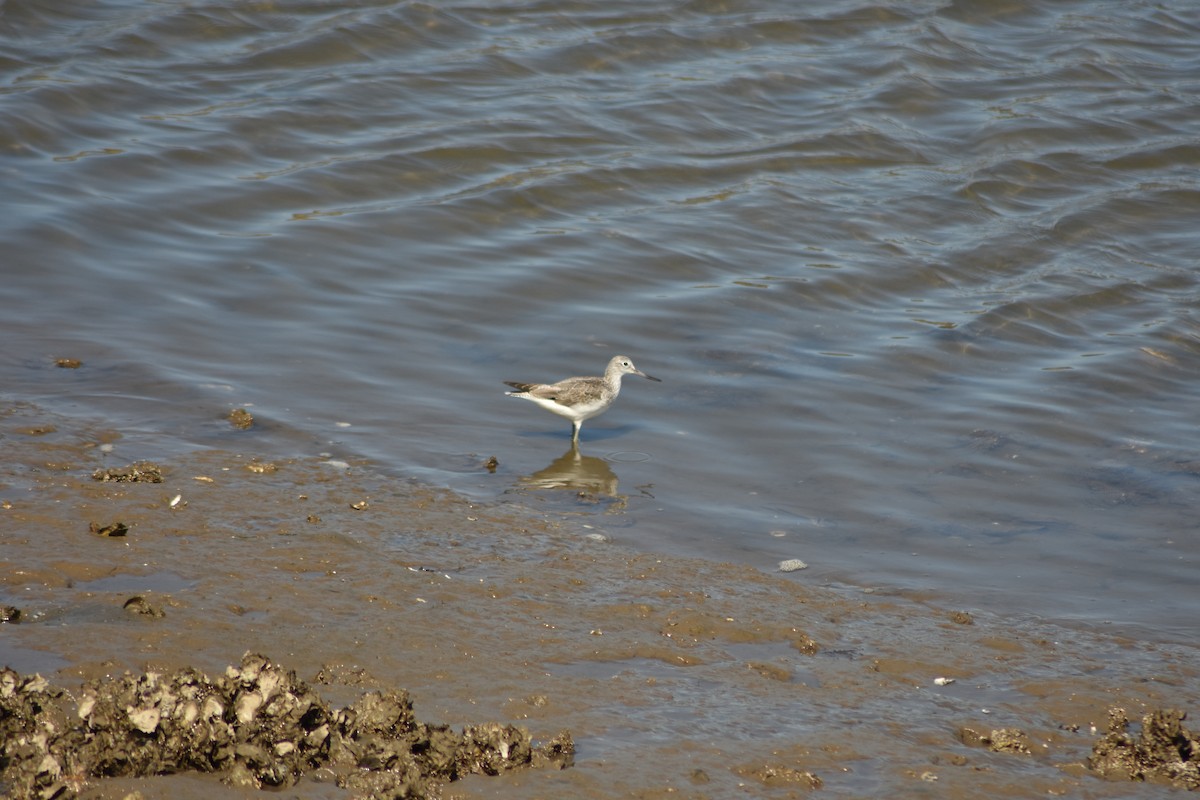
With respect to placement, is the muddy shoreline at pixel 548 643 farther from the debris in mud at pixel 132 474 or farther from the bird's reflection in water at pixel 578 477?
the bird's reflection in water at pixel 578 477

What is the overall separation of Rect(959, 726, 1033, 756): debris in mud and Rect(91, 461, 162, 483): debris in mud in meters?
4.18

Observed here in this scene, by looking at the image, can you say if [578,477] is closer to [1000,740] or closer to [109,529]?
[109,529]

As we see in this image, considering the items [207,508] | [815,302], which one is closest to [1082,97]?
[815,302]

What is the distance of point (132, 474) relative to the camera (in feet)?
21.5

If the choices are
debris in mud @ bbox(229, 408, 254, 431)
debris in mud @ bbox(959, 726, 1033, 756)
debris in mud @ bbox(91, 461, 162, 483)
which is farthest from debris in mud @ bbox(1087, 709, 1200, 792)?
debris in mud @ bbox(229, 408, 254, 431)

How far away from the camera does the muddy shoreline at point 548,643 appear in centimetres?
450

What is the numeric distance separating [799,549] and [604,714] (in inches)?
112

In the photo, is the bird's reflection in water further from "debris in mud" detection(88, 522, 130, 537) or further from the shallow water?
"debris in mud" detection(88, 522, 130, 537)

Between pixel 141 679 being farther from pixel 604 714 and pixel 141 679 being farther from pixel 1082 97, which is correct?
pixel 1082 97

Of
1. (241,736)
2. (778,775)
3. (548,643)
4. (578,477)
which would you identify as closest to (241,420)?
(578,477)

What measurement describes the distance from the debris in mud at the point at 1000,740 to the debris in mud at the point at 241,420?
4.87 metres

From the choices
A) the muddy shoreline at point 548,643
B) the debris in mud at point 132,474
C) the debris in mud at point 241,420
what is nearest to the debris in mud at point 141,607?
the muddy shoreline at point 548,643

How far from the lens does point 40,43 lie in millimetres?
15406

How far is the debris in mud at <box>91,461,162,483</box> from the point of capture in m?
6.52
